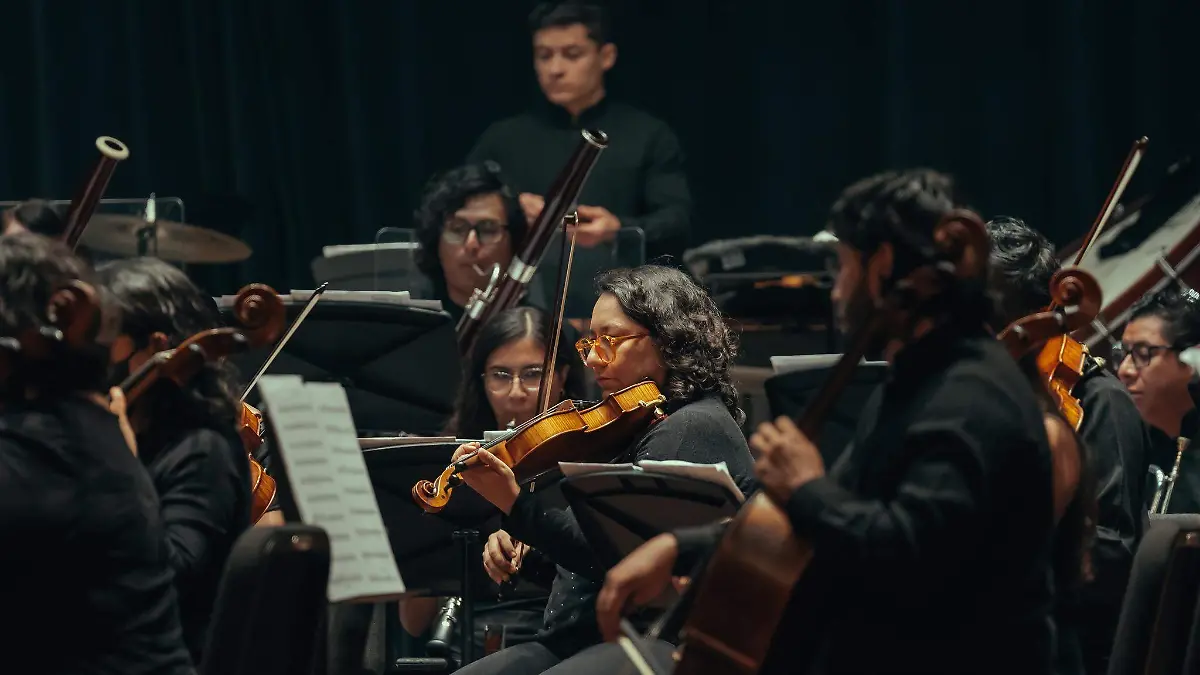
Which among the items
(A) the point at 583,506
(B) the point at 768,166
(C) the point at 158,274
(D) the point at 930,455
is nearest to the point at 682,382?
(A) the point at 583,506

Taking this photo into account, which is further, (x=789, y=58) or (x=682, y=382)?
(x=789, y=58)

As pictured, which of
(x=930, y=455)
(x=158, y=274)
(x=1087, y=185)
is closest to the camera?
(x=930, y=455)

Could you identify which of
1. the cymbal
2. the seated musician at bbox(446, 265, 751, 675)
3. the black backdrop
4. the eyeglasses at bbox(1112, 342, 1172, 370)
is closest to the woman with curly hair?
the cymbal

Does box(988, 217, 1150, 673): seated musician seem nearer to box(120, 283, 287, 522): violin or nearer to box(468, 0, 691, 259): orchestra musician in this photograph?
box(120, 283, 287, 522): violin

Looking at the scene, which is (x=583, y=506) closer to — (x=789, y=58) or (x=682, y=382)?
(x=682, y=382)

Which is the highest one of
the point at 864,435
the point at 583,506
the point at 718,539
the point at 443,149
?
the point at 864,435

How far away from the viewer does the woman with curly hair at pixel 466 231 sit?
177 inches

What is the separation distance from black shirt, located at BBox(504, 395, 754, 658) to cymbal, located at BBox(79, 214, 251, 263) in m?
1.80

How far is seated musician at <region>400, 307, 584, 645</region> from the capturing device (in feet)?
12.6

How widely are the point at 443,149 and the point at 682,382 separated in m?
2.92

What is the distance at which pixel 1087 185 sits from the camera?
541 cm

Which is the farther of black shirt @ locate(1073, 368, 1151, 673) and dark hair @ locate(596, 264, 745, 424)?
dark hair @ locate(596, 264, 745, 424)

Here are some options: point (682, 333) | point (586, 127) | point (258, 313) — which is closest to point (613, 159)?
point (586, 127)

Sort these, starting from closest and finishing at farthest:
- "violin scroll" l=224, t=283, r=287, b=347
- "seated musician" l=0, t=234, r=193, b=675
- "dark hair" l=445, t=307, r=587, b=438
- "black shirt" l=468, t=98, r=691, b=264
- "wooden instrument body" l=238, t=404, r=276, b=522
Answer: "seated musician" l=0, t=234, r=193, b=675
"violin scroll" l=224, t=283, r=287, b=347
"wooden instrument body" l=238, t=404, r=276, b=522
"dark hair" l=445, t=307, r=587, b=438
"black shirt" l=468, t=98, r=691, b=264
